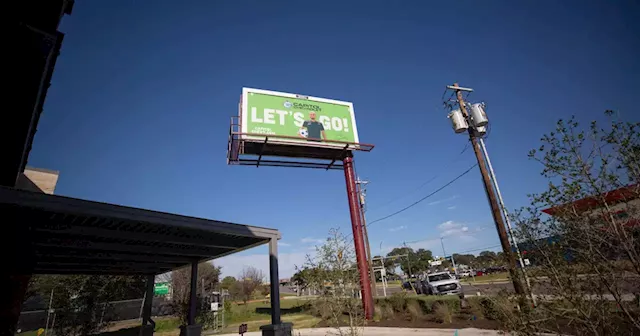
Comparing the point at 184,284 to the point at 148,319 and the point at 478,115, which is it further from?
the point at 478,115

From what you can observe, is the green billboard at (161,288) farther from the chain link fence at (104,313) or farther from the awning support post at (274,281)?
the awning support post at (274,281)

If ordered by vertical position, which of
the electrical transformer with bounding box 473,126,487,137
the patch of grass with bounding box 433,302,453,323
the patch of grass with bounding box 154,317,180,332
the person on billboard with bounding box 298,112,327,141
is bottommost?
the patch of grass with bounding box 154,317,180,332

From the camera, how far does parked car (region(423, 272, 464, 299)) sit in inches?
853

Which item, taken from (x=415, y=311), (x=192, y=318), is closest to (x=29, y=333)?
(x=192, y=318)

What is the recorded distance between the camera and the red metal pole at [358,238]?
14688 millimetres

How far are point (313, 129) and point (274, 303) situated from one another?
12.7 m

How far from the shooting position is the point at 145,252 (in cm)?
846

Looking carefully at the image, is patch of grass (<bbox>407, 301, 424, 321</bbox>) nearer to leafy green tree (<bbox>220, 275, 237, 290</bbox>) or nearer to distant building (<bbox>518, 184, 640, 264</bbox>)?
distant building (<bbox>518, 184, 640, 264</bbox>)

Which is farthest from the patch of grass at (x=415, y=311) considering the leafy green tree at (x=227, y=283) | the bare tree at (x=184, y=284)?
the leafy green tree at (x=227, y=283)

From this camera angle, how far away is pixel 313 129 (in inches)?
717

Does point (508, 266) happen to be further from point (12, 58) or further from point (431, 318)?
point (12, 58)

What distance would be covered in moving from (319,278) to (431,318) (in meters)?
8.11

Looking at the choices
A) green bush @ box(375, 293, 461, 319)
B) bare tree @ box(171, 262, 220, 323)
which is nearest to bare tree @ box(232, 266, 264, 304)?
bare tree @ box(171, 262, 220, 323)

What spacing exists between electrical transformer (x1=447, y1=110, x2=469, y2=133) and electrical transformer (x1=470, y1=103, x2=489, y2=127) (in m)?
0.38
